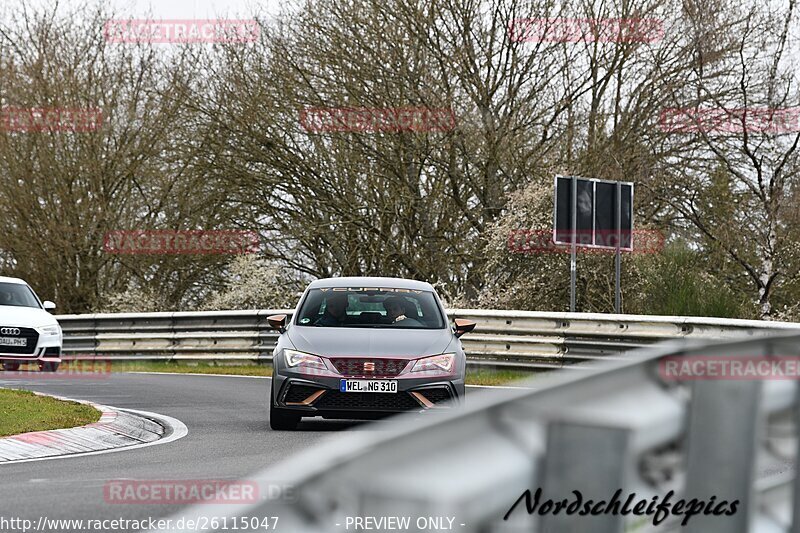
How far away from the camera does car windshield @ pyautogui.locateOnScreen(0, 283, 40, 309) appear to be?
72.5 ft

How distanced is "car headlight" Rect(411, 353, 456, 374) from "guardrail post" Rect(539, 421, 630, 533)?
994cm

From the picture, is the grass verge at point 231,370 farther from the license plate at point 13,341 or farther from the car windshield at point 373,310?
Answer: the car windshield at point 373,310

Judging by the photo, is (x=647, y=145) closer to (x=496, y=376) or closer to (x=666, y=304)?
(x=666, y=304)

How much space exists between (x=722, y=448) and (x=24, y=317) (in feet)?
68.1

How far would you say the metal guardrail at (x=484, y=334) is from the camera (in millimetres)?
17844

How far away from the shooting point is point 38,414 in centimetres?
1263

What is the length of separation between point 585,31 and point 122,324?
446 inches

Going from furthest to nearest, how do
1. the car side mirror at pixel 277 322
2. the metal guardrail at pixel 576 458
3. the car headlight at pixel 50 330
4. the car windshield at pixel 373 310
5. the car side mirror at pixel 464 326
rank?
the car headlight at pixel 50 330 < the car windshield at pixel 373 310 < the car side mirror at pixel 464 326 < the car side mirror at pixel 277 322 < the metal guardrail at pixel 576 458

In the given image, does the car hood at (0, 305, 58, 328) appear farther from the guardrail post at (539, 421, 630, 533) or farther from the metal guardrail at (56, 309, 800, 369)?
the guardrail post at (539, 421, 630, 533)

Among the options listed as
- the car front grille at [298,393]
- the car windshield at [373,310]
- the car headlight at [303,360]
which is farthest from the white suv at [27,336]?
the car front grille at [298,393]

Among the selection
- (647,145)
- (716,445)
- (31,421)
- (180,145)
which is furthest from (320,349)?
(180,145)

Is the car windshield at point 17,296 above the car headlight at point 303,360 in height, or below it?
above

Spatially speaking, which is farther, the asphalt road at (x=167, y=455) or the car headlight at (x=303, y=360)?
the car headlight at (x=303, y=360)

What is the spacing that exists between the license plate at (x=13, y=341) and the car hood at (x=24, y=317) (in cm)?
25
